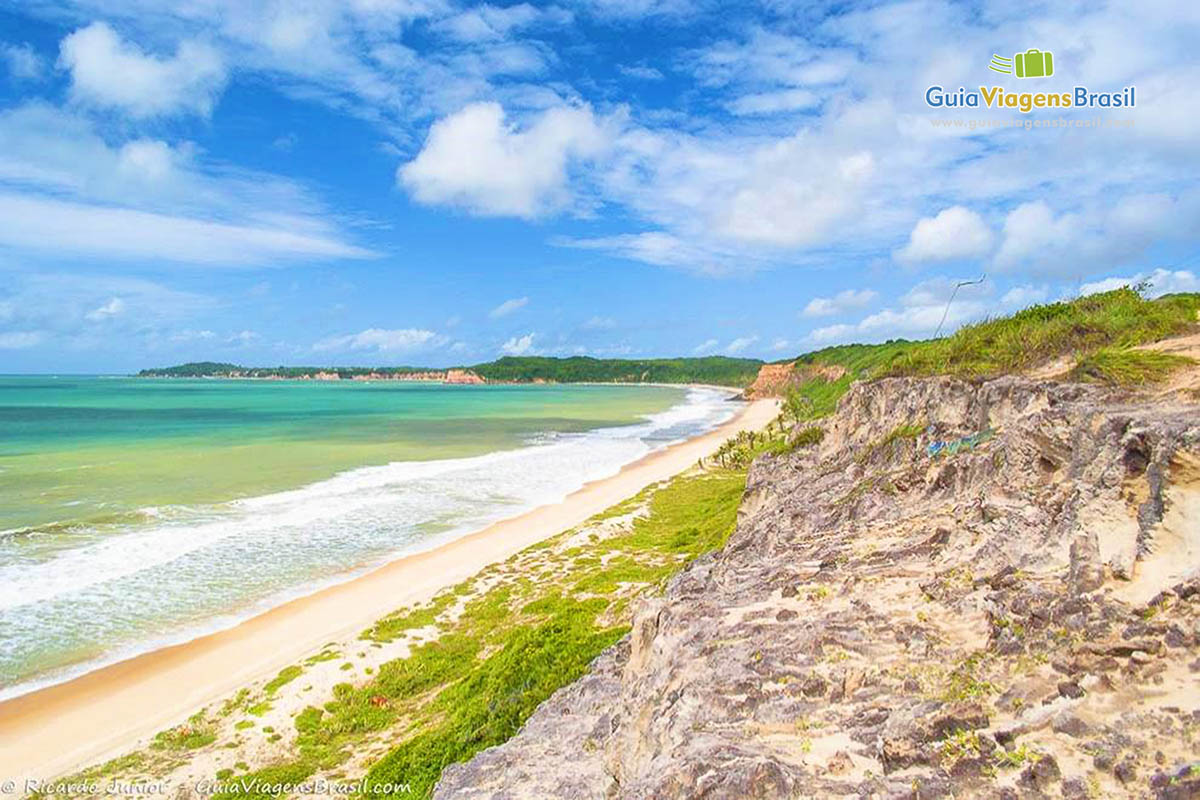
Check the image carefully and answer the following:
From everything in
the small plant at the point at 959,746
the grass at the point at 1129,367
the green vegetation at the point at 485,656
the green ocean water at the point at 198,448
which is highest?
the grass at the point at 1129,367

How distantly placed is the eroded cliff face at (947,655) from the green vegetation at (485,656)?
2.19 m

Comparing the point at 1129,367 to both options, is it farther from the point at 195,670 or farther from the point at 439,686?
the point at 195,670

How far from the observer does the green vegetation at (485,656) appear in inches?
390

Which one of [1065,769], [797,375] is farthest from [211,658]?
[797,375]

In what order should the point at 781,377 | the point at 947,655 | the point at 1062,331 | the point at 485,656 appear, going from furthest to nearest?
the point at 781,377 < the point at 485,656 < the point at 1062,331 < the point at 947,655

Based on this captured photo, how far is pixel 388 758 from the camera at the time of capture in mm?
10281

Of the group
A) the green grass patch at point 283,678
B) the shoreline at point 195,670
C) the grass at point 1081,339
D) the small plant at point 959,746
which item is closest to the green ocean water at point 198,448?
the shoreline at point 195,670

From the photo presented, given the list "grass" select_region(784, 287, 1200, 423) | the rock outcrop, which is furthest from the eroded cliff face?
the rock outcrop

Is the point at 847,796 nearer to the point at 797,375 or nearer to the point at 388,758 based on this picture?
the point at 388,758

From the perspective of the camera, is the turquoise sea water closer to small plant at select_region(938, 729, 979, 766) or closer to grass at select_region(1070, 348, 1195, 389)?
small plant at select_region(938, 729, 979, 766)

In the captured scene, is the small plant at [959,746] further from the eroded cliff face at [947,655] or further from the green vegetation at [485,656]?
the green vegetation at [485,656]

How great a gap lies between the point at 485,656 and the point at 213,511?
73.1 feet

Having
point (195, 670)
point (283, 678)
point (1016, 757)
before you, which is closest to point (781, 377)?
point (195, 670)

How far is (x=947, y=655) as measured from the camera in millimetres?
5238
